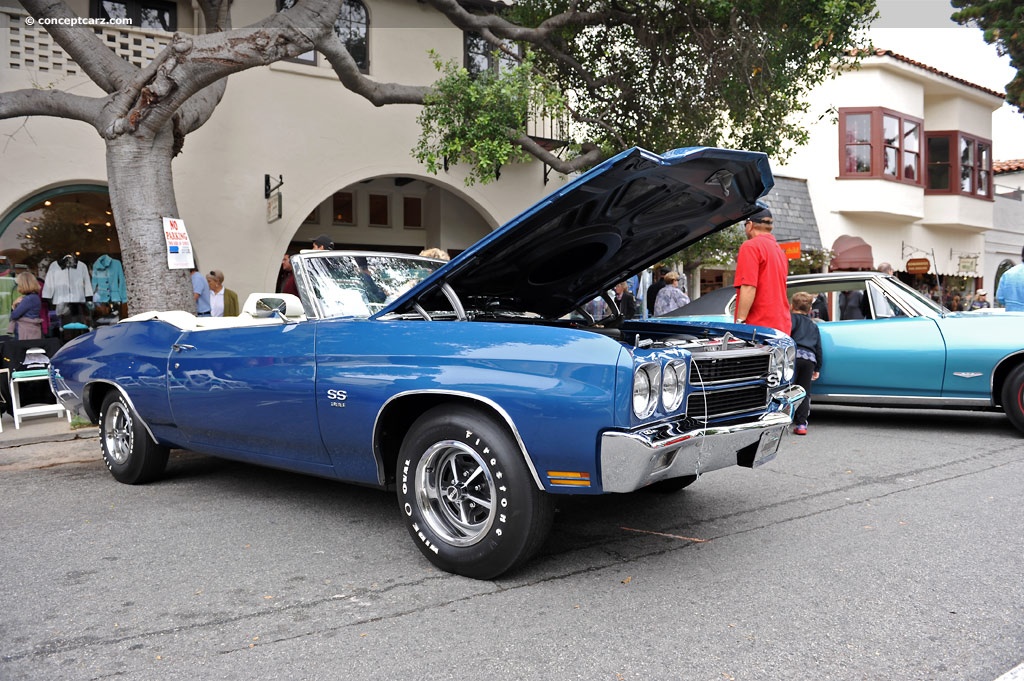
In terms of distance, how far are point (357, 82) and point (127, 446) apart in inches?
251

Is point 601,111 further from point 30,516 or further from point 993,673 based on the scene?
point 993,673

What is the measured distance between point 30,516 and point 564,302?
3.56 meters

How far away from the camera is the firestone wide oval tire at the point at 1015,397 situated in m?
7.05

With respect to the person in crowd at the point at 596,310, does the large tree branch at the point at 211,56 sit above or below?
above

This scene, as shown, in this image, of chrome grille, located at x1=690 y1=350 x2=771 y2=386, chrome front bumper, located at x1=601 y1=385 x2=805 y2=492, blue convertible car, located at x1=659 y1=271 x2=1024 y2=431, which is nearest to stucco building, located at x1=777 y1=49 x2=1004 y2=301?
blue convertible car, located at x1=659 y1=271 x2=1024 y2=431

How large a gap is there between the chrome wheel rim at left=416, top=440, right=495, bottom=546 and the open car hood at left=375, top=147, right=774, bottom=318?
85cm

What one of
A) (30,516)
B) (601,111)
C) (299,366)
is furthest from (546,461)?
(601,111)

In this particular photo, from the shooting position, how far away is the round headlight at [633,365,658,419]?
325 centimetres

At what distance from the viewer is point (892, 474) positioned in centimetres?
575

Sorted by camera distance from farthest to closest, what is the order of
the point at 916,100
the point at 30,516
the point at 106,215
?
the point at 916,100 → the point at 106,215 → the point at 30,516

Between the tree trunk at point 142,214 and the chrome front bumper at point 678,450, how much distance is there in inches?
263

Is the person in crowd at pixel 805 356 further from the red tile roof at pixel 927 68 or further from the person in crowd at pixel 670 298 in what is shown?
the red tile roof at pixel 927 68

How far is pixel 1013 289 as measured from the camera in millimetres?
9023
